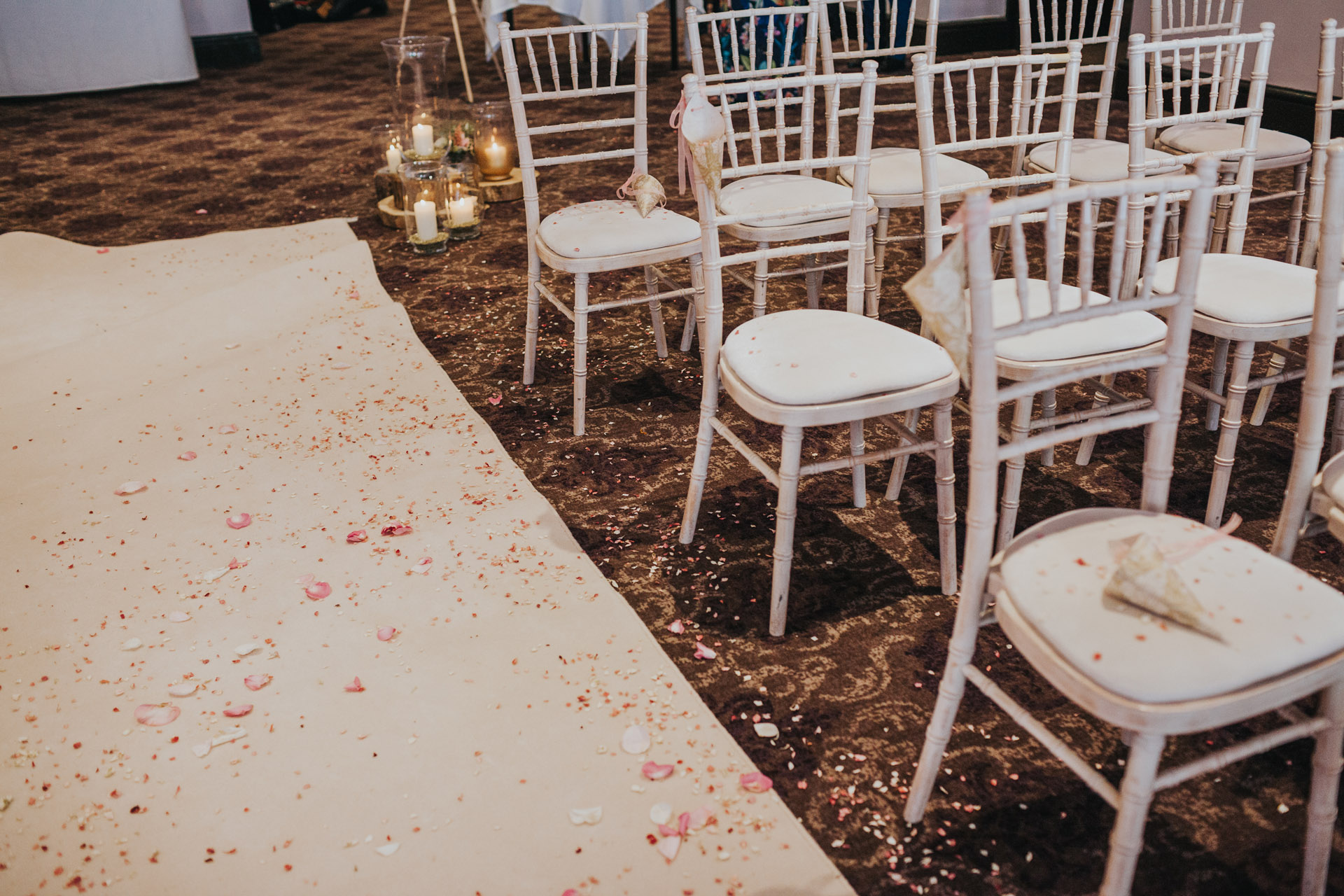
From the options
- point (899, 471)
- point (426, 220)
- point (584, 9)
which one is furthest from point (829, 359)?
point (584, 9)

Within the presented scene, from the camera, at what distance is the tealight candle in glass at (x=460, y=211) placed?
3982 mm

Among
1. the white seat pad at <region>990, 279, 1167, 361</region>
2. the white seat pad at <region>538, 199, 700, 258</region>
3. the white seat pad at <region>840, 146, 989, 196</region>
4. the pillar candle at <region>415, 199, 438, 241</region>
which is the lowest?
the pillar candle at <region>415, 199, 438, 241</region>

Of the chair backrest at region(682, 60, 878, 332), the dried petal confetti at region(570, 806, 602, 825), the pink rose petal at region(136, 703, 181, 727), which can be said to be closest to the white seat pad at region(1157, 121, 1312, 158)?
the chair backrest at region(682, 60, 878, 332)

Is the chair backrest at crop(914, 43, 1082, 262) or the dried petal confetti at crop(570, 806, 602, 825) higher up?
the chair backrest at crop(914, 43, 1082, 262)

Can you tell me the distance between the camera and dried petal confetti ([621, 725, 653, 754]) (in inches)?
66.4

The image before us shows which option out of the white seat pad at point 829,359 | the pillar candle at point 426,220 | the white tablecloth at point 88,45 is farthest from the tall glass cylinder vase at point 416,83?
the white tablecloth at point 88,45

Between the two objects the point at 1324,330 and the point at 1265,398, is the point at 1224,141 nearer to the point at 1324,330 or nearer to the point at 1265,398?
the point at 1265,398

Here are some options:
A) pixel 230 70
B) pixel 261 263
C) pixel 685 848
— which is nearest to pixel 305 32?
pixel 230 70

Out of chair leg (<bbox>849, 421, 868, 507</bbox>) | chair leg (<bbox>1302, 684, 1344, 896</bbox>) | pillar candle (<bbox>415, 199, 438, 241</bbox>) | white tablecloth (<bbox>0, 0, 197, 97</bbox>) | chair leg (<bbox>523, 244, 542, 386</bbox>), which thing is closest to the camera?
chair leg (<bbox>1302, 684, 1344, 896</bbox>)

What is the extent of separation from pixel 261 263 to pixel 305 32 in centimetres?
A: 633

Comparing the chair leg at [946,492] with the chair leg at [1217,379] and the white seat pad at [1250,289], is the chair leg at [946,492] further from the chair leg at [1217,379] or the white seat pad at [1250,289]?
the chair leg at [1217,379]

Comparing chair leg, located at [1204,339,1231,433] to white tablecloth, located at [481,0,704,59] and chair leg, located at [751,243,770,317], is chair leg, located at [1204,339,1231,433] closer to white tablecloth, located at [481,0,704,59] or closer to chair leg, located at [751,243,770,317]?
chair leg, located at [751,243,770,317]

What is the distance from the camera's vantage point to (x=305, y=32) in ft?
30.1

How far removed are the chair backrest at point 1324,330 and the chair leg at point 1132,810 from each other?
53cm
